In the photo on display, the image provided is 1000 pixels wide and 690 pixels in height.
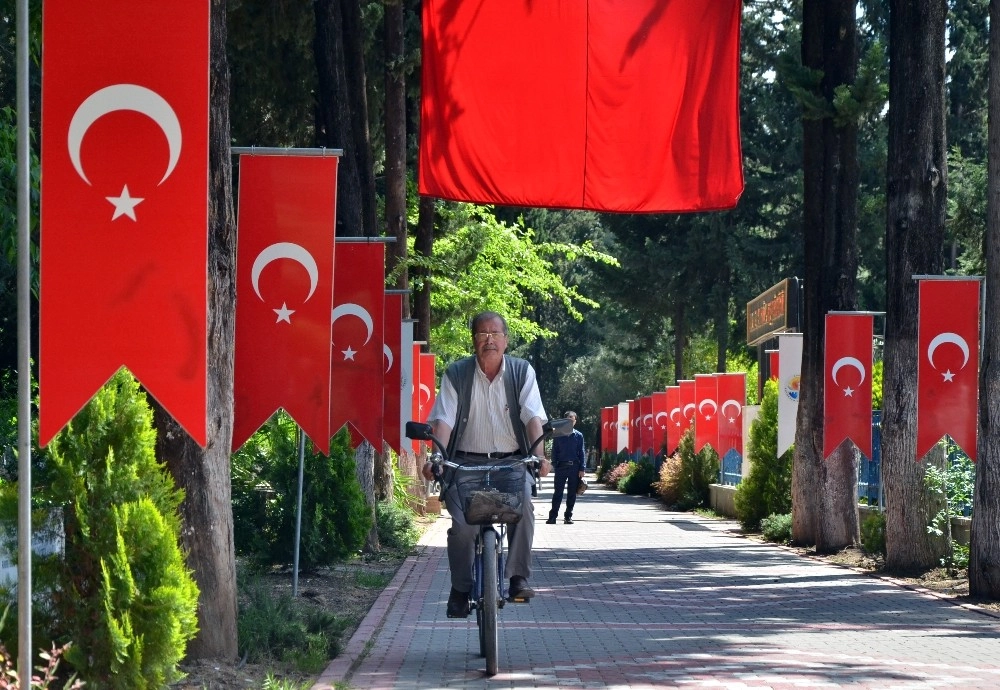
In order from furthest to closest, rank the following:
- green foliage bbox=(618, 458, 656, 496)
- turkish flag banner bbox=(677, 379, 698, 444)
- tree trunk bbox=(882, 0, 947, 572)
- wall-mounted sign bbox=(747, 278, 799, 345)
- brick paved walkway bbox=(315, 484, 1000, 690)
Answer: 1. green foliage bbox=(618, 458, 656, 496)
2. turkish flag banner bbox=(677, 379, 698, 444)
3. wall-mounted sign bbox=(747, 278, 799, 345)
4. tree trunk bbox=(882, 0, 947, 572)
5. brick paved walkway bbox=(315, 484, 1000, 690)

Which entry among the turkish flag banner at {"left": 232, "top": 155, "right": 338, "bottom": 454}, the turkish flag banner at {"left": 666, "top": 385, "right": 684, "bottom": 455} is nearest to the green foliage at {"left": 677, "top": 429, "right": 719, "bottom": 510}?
the turkish flag banner at {"left": 666, "top": 385, "right": 684, "bottom": 455}

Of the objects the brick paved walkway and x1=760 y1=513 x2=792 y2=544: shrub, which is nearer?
the brick paved walkway

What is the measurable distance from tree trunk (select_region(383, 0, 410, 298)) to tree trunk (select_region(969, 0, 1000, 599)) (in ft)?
36.5

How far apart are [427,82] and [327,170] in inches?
172

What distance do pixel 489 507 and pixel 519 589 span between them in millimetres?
631

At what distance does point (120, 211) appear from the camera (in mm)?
6492

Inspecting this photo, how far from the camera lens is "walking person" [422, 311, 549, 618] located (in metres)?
9.34

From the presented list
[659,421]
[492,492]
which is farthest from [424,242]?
[492,492]

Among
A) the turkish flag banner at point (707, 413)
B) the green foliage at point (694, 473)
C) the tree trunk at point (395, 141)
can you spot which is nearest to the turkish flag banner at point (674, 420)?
the green foliage at point (694, 473)

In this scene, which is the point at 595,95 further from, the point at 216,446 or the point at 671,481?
the point at 671,481

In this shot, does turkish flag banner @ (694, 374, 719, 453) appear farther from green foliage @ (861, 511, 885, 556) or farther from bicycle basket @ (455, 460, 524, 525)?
bicycle basket @ (455, 460, 524, 525)

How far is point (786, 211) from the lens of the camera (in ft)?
169

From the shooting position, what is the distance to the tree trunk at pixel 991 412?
14.2 meters

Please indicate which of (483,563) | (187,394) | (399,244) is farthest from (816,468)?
(187,394)
